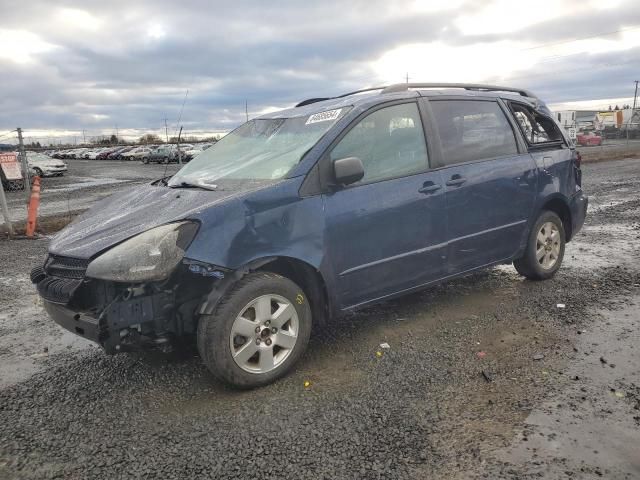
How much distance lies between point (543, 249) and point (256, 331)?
10.9 ft

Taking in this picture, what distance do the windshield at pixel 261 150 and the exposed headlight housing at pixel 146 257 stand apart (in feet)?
2.70

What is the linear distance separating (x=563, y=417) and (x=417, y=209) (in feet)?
5.72

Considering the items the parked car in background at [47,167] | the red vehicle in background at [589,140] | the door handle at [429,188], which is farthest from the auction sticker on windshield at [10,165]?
the red vehicle in background at [589,140]

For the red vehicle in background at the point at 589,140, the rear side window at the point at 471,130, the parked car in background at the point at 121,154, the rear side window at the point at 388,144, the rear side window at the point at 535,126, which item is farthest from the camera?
the parked car in background at the point at 121,154

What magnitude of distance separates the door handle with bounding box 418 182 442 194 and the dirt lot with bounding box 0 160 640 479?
1113 millimetres

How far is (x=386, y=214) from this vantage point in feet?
12.4

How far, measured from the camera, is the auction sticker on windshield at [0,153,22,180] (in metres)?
11.4

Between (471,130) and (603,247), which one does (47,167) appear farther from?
(471,130)

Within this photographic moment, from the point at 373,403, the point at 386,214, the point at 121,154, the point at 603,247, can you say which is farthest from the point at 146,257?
the point at 121,154

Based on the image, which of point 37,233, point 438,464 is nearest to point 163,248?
point 438,464

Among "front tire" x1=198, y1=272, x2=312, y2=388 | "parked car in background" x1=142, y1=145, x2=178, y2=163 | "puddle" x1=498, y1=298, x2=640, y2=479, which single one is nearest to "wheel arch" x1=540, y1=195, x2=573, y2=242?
"puddle" x1=498, y1=298, x2=640, y2=479

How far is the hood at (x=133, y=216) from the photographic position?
3.16 m

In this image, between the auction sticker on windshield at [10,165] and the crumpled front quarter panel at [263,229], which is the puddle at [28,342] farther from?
the auction sticker on windshield at [10,165]

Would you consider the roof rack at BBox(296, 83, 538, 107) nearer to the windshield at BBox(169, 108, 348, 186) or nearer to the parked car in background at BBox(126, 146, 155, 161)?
the windshield at BBox(169, 108, 348, 186)
